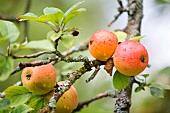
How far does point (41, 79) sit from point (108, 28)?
83.3 inches

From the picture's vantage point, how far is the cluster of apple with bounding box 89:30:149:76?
1004 millimetres

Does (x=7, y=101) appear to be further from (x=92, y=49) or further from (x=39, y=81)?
(x=92, y=49)

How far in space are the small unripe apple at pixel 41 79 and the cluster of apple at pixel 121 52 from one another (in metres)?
0.13

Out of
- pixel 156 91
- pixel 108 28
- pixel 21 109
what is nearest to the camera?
pixel 21 109

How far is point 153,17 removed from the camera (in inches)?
99.6

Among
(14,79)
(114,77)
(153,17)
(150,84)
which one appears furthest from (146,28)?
(114,77)

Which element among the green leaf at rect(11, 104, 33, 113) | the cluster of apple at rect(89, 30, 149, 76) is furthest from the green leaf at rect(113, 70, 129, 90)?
the green leaf at rect(11, 104, 33, 113)

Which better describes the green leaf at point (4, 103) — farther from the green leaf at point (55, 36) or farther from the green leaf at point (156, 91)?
the green leaf at point (156, 91)

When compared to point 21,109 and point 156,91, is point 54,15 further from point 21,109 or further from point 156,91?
point 156,91

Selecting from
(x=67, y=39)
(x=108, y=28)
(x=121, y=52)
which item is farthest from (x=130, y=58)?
(x=108, y=28)

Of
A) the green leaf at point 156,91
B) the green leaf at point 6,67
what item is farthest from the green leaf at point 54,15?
the green leaf at point 156,91

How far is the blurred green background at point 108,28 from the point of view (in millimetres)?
2260

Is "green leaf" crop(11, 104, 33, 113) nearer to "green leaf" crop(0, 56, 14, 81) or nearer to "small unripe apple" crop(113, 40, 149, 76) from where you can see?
"green leaf" crop(0, 56, 14, 81)

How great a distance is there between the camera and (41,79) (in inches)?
40.0
